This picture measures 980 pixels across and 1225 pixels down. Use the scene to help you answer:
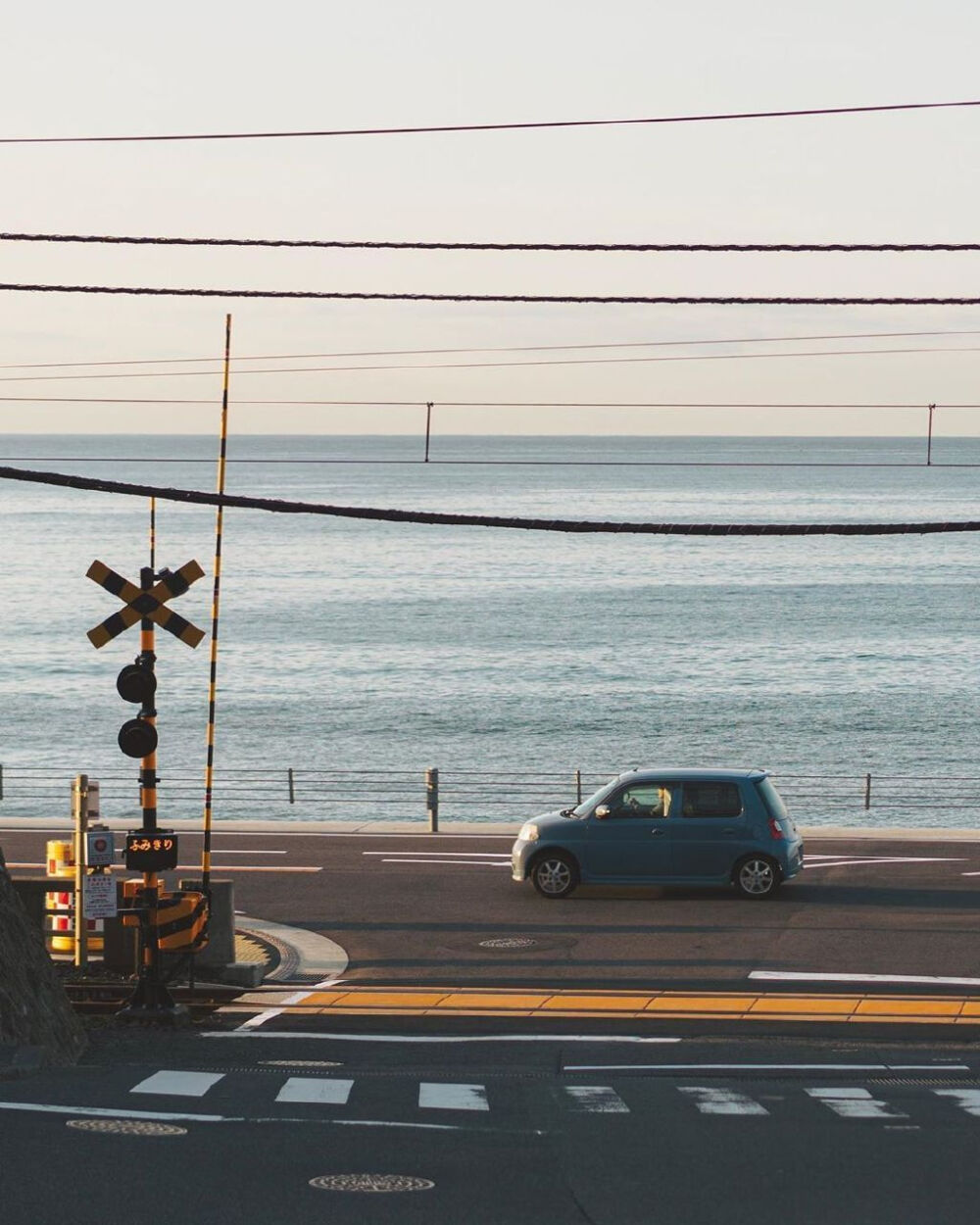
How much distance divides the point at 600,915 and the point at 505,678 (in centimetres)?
5603

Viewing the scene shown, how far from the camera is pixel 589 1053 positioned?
15.0 meters

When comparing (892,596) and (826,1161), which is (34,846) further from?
(892,596)

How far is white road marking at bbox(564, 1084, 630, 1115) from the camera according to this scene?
38.9 ft

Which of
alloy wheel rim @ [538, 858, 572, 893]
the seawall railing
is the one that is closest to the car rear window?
alloy wheel rim @ [538, 858, 572, 893]

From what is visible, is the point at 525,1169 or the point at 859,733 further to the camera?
the point at 859,733

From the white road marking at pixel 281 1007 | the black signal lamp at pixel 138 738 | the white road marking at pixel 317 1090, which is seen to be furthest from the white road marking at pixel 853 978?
the black signal lamp at pixel 138 738

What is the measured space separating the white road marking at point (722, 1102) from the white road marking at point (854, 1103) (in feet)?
1.70

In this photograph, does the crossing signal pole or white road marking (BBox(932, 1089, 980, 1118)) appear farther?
the crossing signal pole

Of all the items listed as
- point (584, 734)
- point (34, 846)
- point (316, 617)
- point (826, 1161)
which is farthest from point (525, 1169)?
point (316, 617)

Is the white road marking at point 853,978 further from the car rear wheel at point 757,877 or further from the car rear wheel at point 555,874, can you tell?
the car rear wheel at point 555,874

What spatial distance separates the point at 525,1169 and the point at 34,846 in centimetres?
2004

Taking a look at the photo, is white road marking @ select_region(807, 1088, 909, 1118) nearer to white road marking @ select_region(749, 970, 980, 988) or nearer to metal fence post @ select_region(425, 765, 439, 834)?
white road marking @ select_region(749, 970, 980, 988)

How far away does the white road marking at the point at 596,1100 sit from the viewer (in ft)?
38.9

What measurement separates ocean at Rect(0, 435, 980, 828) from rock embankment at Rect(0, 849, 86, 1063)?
43.0 ft
